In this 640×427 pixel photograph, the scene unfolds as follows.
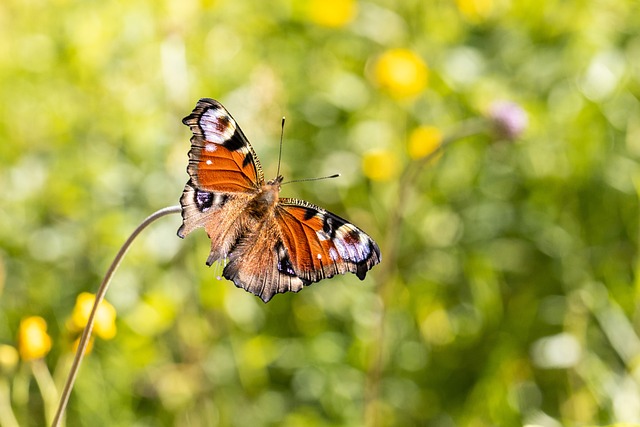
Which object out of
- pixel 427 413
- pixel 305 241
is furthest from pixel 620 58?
pixel 305 241

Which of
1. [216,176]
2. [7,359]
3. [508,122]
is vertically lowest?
[7,359]

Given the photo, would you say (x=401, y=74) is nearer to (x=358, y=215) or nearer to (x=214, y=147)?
(x=358, y=215)

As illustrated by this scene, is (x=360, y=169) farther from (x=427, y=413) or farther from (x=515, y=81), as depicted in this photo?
(x=427, y=413)

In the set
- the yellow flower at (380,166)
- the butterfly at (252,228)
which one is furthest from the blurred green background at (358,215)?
the butterfly at (252,228)

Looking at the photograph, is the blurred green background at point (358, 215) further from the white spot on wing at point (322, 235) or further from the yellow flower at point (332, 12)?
the white spot on wing at point (322, 235)

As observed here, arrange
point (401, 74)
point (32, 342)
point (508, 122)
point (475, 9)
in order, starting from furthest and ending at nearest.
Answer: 1. point (475, 9)
2. point (401, 74)
3. point (508, 122)
4. point (32, 342)

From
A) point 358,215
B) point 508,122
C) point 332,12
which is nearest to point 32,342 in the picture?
point 508,122
